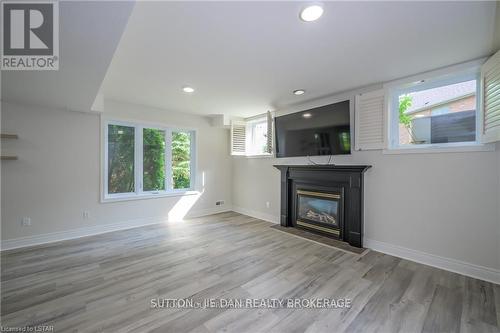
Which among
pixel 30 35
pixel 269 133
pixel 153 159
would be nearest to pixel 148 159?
pixel 153 159

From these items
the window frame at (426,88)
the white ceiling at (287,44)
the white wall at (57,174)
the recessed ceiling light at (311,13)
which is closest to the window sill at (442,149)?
the window frame at (426,88)

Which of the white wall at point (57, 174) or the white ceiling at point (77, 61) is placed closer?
the white ceiling at point (77, 61)

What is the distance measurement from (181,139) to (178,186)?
3.67 ft

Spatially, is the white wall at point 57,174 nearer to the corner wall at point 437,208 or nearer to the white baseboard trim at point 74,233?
the white baseboard trim at point 74,233

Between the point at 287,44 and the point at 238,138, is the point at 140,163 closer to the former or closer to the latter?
the point at 238,138

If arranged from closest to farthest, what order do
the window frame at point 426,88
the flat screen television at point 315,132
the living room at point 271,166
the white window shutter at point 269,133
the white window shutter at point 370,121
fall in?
the living room at point 271,166, the window frame at point 426,88, the white window shutter at point 370,121, the flat screen television at point 315,132, the white window shutter at point 269,133

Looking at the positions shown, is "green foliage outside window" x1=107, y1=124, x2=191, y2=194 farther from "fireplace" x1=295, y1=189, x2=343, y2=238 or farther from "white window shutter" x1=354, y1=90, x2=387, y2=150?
"white window shutter" x1=354, y1=90, x2=387, y2=150

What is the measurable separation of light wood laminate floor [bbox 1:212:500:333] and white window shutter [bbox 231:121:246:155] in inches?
89.8

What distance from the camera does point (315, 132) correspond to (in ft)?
12.2

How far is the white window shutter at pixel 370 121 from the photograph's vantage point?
3055mm

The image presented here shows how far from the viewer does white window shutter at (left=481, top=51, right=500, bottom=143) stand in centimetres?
206

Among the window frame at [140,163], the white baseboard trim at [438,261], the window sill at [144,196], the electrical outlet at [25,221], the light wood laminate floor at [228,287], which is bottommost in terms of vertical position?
the light wood laminate floor at [228,287]

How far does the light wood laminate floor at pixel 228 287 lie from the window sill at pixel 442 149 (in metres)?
1.45

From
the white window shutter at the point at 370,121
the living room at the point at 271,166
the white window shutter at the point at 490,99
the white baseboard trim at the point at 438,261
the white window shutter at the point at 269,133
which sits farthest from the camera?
the white window shutter at the point at 269,133
